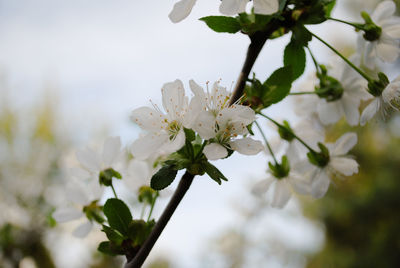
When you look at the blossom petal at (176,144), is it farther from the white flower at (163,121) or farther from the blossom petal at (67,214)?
the blossom petal at (67,214)

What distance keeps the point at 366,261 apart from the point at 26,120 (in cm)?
661

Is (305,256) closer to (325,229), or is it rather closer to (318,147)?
(325,229)

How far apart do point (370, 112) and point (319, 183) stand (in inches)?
4.7

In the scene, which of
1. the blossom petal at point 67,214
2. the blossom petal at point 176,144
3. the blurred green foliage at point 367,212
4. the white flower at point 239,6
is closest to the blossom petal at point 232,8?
the white flower at point 239,6

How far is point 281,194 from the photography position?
552mm

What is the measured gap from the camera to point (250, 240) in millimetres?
3646

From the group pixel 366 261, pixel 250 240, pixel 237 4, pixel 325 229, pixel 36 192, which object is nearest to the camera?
pixel 237 4

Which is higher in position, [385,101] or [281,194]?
[385,101]

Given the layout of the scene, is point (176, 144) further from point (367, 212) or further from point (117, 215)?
point (367, 212)

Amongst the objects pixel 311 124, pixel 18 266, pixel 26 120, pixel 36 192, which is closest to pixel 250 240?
pixel 18 266

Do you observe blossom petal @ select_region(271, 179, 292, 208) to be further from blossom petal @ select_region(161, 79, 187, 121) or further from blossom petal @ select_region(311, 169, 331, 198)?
blossom petal @ select_region(161, 79, 187, 121)

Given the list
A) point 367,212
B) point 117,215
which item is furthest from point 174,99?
point 367,212

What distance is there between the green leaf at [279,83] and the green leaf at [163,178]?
13 cm

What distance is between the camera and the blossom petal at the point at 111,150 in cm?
48
